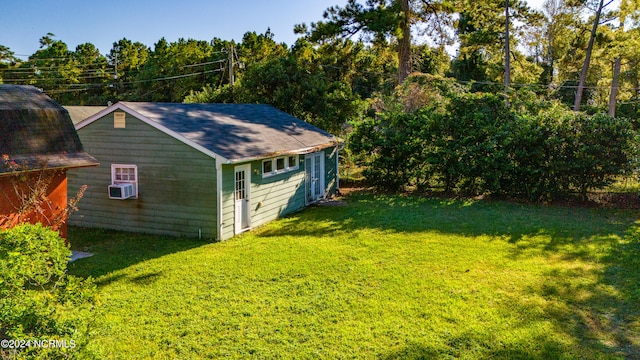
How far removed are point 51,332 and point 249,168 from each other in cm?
742

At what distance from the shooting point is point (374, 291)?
657 cm

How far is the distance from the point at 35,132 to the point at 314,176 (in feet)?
27.0

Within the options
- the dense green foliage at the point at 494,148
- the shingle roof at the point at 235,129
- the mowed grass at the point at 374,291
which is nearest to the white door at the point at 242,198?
the mowed grass at the point at 374,291

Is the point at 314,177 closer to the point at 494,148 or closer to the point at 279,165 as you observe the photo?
the point at 279,165

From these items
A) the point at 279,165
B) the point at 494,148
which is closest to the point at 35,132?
the point at 279,165

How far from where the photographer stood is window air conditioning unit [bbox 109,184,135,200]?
9.70m

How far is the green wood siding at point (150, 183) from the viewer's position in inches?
372

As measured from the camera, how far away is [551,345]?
4.93 m

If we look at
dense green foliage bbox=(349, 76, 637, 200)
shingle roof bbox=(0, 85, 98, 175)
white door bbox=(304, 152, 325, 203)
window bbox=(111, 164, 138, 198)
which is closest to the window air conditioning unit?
window bbox=(111, 164, 138, 198)

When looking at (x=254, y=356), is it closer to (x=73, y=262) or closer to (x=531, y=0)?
(x=73, y=262)

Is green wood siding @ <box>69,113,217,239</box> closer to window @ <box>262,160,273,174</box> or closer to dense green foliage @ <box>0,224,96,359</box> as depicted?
window @ <box>262,160,273,174</box>

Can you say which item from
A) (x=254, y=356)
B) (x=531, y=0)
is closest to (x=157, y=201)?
(x=254, y=356)

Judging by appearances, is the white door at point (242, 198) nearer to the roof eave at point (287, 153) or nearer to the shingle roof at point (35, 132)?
the roof eave at point (287, 153)

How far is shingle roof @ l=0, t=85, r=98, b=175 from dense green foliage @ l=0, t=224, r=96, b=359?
4167mm
